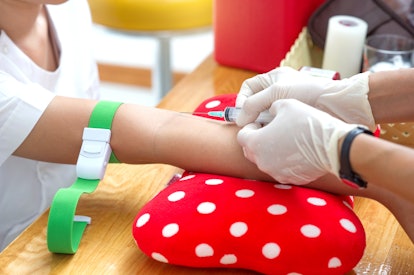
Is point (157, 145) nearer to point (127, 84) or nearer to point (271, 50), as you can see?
point (271, 50)

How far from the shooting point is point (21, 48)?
54.6 inches

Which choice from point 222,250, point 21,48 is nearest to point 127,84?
point 21,48

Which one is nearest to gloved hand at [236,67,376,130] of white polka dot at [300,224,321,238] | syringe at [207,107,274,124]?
syringe at [207,107,274,124]

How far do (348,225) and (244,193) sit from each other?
0.57 feet

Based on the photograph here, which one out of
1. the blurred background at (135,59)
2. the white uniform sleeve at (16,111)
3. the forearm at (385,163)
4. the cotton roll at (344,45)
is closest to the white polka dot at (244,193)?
the forearm at (385,163)

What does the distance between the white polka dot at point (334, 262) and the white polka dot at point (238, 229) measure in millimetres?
136

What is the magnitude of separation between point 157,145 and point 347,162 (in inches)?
15.9

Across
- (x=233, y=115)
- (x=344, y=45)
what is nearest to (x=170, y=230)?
(x=233, y=115)

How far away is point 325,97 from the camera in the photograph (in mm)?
1093

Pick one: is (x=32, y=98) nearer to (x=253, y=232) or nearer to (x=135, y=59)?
(x=253, y=232)

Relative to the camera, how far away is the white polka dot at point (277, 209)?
3.26 feet

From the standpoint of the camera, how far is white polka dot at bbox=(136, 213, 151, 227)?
101 cm

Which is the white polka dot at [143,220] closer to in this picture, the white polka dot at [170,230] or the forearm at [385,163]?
the white polka dot at [170,230]

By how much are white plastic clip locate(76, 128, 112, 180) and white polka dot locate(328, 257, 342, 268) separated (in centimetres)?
41
